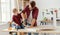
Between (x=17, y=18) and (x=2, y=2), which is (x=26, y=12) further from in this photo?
(x=2, y=2)

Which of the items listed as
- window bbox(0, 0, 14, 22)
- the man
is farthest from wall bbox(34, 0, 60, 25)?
the man

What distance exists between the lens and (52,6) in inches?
231

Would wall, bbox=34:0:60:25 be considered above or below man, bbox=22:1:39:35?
above

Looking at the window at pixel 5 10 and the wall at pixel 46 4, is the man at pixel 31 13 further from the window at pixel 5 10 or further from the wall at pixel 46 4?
the wall at pixel 46 4

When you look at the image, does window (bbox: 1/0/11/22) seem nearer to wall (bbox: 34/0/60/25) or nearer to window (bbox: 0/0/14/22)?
window (bbox: 0/0/14/22)

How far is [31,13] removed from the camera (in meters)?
3.60

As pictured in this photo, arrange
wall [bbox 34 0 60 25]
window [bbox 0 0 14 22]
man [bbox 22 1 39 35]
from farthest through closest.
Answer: wall [bbox 34 0 60 25] → window [bbox 0 0 14 22] → man [bbox 22 1 39 35]

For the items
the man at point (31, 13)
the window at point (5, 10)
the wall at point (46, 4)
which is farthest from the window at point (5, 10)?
the man at point (31, 13)

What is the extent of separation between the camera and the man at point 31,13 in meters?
3.50

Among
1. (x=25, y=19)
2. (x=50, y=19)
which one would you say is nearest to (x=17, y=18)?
(x=25, y=19)

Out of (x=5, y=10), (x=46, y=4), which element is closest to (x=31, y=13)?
(x=5, y=10)

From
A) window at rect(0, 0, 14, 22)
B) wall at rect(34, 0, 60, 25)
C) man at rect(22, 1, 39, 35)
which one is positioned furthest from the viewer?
wall at rect(34, 0, 60, 25)

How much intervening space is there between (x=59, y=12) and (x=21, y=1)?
1572 millimetres

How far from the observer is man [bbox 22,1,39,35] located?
3.50 meters
